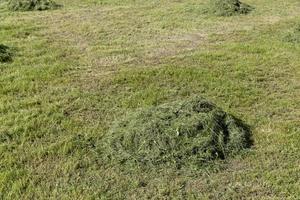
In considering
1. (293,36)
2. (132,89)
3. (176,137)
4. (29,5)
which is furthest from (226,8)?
(176,137)

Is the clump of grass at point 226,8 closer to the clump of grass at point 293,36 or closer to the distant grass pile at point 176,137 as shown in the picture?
the clump of grass at point 293,36

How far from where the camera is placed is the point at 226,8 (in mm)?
13531

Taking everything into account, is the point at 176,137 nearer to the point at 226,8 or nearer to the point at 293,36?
the point at 293,36

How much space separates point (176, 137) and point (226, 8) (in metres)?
8.37

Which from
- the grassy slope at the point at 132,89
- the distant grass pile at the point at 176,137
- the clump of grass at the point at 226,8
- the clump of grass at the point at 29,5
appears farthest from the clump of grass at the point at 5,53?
the clump of grass at the point at 226,8

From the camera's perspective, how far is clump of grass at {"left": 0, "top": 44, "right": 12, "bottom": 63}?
9.21 metres

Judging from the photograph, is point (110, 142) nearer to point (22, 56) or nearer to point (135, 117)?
point (135, 117)

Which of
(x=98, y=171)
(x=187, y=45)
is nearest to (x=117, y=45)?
(x=187, y=45)

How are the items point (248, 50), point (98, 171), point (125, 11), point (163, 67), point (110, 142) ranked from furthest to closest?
point (125, 11)
point (248, 50)
point (163, 67)
point (110, 142)
point (98, 171)

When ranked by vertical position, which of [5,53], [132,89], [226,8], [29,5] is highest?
[29,5]

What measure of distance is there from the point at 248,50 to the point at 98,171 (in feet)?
18.7

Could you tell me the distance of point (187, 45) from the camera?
10.6 meters

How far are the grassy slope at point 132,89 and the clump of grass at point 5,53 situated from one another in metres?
0.20

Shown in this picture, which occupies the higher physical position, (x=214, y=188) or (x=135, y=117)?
(x=135, y=117)
